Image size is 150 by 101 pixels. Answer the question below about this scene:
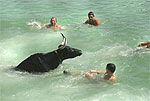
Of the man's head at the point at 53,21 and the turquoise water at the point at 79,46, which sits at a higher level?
the man's head at the point at 53,21

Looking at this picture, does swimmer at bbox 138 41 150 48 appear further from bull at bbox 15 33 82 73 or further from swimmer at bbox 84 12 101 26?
swimmer at bbox 84 12 101 26

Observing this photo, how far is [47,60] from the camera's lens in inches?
484

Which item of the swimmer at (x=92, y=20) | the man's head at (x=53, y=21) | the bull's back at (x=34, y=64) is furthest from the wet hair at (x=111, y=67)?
the man's head at (x=53, y=21)

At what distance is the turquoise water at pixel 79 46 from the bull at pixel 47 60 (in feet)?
0.69

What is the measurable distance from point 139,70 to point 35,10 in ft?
30.5

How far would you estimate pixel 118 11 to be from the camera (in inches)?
785

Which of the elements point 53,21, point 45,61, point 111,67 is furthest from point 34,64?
point 53,21

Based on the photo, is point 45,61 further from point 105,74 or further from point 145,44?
point 145,44

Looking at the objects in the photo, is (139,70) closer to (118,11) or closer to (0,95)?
(0,95)

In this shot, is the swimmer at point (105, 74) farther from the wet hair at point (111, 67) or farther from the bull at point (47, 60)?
the bull at point (47, 60)

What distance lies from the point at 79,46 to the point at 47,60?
10.8 ft

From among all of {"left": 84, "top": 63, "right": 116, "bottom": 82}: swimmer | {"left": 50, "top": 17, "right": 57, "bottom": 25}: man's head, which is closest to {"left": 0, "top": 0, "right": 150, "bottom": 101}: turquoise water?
{"left": 84, "top": 63, "right": 116, "bottom": 82}: swimmer

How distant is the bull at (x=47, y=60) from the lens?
1206cm

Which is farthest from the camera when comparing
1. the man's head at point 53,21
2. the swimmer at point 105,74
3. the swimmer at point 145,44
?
the man's head at point 53,21
